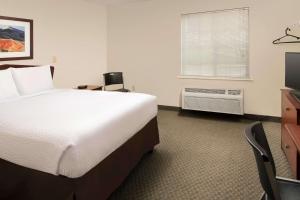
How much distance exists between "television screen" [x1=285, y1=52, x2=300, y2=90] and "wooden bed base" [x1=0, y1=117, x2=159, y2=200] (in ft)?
7.24

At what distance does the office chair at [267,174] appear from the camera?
1071mm

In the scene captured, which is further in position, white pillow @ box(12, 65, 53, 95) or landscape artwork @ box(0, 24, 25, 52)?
landscape artwork @ box(0, 24, 25, 52)

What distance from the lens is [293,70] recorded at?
114 inches

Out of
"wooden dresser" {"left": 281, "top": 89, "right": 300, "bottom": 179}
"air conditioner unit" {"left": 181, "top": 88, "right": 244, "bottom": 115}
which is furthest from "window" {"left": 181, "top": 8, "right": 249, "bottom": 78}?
"wooden dresser" {"left": 281, "top": 89, "right": 300, "bottom": 179}

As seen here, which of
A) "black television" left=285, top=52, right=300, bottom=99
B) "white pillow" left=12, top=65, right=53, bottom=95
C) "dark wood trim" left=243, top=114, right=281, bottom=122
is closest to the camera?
"black television" left=285, top=52, right=300, bottom=99

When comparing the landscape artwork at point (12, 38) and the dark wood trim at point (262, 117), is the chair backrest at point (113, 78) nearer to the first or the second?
the landscape artwork at point (12, 38)

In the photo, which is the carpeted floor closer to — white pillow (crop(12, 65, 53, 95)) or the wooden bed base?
the wooden bed base

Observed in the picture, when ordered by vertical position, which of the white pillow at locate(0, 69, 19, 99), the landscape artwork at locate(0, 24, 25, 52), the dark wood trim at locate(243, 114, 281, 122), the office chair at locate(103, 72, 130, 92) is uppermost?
the landscape artwork at locate(0, 24, 25, 52)

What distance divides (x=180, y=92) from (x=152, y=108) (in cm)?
214

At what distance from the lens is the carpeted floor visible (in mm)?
2148

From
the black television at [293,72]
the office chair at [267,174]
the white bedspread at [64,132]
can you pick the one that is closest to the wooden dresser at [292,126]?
the black television at [293,72]

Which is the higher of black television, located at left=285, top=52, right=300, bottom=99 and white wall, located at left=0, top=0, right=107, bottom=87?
white wall, located at left=0, top=0, right=107, bottom=87

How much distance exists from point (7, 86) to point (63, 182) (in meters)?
1.90

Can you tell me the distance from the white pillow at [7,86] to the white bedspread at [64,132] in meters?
0.38
